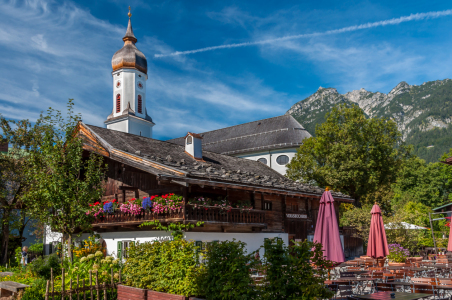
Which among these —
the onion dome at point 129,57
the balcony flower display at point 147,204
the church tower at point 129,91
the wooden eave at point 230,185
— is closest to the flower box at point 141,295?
the wooden eave at point 230,185

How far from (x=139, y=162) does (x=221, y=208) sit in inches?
170

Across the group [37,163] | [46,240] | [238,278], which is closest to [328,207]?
[238,278]

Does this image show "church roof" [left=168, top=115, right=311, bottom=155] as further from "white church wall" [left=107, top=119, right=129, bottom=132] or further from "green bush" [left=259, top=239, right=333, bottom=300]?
"green bush" [left=259, top=239, right=333, bottom=300]

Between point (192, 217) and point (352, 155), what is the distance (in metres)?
21.0

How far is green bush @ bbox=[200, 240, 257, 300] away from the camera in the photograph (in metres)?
8.25

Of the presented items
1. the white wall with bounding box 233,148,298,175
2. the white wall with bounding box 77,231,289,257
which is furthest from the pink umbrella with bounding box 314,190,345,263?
the white wall with bounding box 233,148,298,175

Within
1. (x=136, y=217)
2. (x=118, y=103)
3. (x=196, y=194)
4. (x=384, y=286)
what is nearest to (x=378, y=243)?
(x=384, y=286)

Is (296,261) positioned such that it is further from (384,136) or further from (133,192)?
(384,136)

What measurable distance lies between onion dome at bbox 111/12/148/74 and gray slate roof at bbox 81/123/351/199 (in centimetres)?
A: 2857

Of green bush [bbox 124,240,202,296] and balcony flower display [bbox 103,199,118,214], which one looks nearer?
green bush [bbox 124,240,202,296]

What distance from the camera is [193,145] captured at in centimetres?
2411

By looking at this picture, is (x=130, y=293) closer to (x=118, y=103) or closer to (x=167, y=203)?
(x=167, y=203)

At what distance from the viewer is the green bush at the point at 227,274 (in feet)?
27.1

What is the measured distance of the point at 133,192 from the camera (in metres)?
19.7
